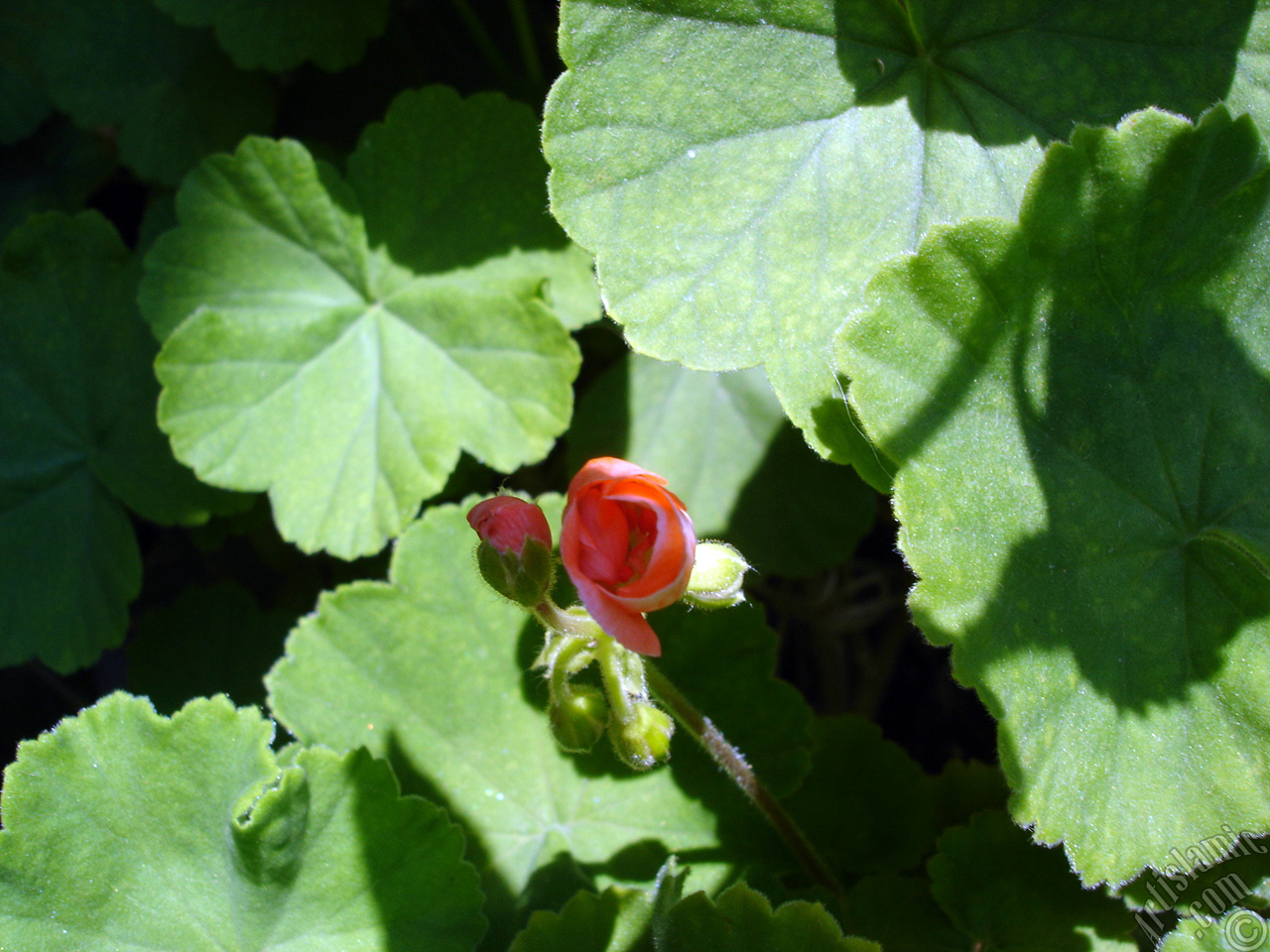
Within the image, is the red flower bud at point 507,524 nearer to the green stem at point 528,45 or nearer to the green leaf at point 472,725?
the green leaf at point 472,725

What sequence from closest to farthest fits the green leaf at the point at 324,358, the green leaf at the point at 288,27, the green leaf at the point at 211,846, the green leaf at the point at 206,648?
the green leaf at the point at 211,846 → the green leaf at the point at 324,358 → the green leaf at the point at 288,27 → the green leaf at the point at 206,648

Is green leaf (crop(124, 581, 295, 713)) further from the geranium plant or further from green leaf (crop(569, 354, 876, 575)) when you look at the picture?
green leaf (crop(569, 354, 876, 575))

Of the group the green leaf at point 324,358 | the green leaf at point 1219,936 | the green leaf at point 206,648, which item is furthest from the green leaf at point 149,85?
the green leaf at point 1219,936

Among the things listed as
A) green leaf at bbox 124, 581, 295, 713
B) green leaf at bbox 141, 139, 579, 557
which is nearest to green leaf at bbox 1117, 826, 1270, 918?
green leaf at bbox 141, 139, 579, 557

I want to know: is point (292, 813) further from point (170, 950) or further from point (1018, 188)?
point (1018, 188)

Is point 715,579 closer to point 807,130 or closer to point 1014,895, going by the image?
point 807,130
